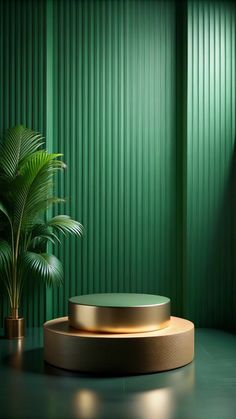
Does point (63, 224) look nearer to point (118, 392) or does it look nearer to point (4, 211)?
point (4, 211)

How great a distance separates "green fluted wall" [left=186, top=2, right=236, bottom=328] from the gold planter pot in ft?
6.35

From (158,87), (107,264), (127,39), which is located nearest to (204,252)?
(107,264)

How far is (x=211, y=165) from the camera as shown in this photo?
5.96 meters

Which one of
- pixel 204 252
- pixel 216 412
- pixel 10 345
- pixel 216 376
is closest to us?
pixel 216 412

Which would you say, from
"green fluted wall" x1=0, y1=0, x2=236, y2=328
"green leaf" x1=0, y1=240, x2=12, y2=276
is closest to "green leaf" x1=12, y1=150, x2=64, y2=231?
"green leaf" x1=0, y1=240, x2=12, y2=276

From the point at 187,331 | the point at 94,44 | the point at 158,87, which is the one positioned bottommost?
the point at 187,331

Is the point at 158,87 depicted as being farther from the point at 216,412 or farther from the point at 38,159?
the point at 216,412

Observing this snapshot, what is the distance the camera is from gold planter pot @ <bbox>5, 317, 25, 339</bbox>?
5.31 metres

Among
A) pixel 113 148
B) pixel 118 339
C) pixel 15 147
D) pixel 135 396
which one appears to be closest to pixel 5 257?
pixel 15 147

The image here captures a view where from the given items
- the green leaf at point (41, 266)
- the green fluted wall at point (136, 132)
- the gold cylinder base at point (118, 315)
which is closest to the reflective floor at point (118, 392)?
the gold cylinder base at point (118, 315)

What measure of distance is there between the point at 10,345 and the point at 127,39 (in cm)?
377

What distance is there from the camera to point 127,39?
6.10 meters

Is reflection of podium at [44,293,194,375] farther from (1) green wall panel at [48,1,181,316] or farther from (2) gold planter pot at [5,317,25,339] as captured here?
(1) green wall panel at [48,1,181,316]

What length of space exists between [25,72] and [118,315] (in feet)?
10.6
